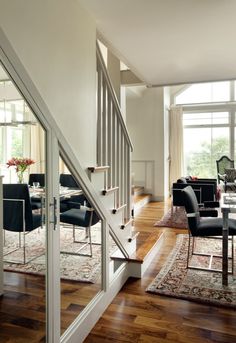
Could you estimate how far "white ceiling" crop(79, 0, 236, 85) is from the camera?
2143 mm

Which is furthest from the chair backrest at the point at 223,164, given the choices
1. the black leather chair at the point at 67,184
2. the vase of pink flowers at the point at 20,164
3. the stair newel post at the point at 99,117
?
the vase of pink flowers at the point at 20,164

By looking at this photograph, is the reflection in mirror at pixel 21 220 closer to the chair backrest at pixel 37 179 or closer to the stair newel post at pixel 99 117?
the chair backrest at pixel 37 179

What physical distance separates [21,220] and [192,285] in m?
1.79

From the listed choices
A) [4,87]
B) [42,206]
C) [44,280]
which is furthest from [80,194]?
[4,87]

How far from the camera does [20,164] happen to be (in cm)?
187

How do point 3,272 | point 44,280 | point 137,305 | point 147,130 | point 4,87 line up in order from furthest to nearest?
point 147,130 < point 137,305 < point 3,272 < point 44,280 < point 4,87

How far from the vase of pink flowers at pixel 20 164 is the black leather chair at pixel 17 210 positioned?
3.6 inches

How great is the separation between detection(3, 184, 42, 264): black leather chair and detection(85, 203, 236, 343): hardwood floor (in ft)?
2.72

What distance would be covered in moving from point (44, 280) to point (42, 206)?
43cm

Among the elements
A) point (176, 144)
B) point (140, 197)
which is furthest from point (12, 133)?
point (176, 144)

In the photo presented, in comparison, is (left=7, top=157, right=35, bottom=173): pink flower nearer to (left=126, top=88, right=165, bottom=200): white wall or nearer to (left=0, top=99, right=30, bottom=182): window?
(left=0, top=99, right=30, bottom=182): window

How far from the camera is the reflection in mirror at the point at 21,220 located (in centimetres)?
175

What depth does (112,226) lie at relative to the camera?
2664 mm

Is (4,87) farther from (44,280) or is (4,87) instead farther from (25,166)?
(44,280)
